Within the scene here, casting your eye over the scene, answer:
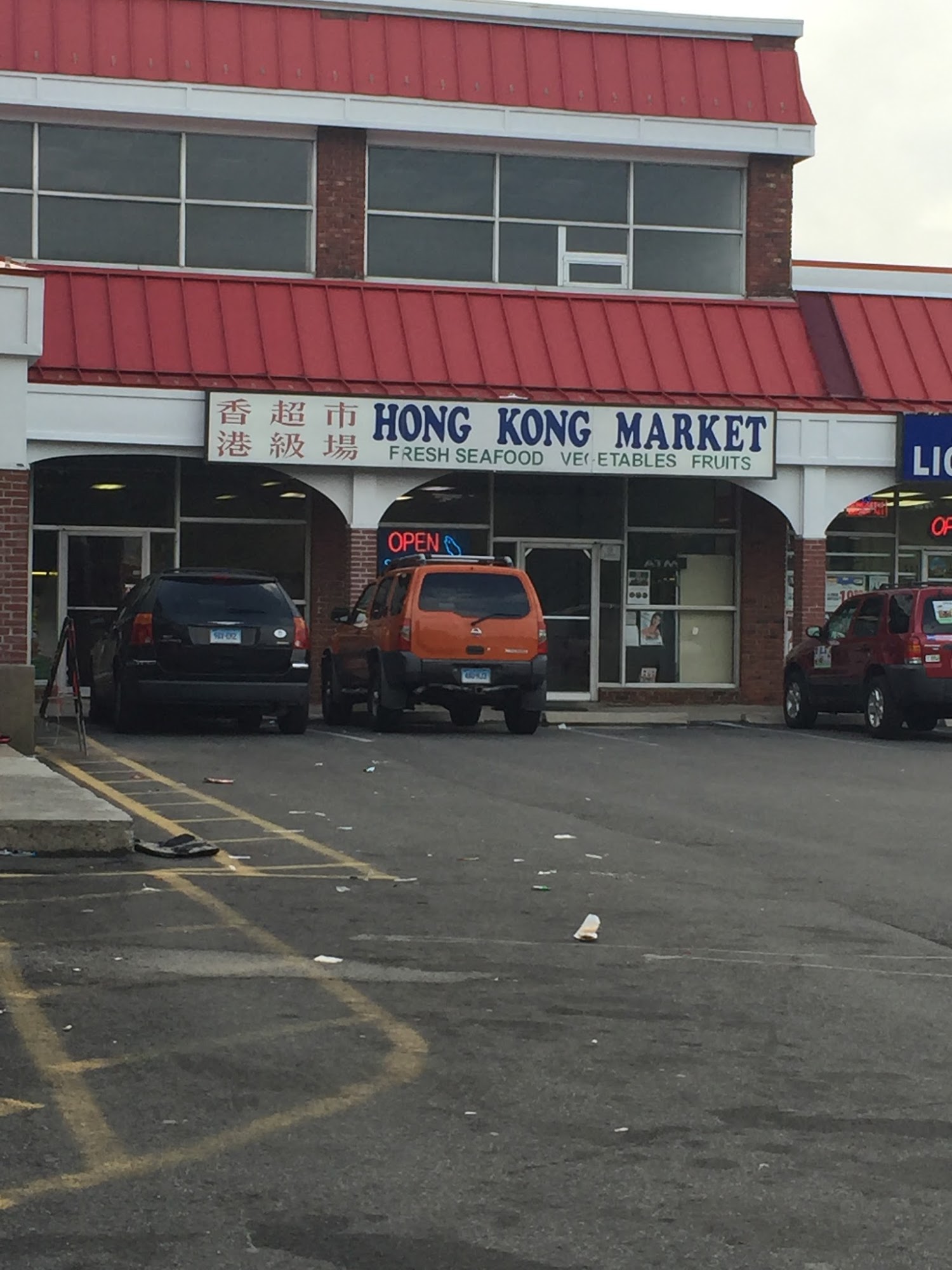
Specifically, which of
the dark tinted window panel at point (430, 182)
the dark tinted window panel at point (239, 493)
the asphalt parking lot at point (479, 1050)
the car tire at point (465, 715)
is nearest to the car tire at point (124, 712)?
the car tire at point (465, 715)

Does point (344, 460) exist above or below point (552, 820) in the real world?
above

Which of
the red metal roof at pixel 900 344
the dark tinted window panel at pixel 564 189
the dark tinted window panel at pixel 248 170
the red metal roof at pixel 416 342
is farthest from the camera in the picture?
the dark tinted window panel at pixel 564 189

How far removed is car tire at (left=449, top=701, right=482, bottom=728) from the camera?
78.6 ft

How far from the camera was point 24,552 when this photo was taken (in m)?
19.2

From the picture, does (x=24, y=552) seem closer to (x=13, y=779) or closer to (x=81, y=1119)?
(x=13, y=779)

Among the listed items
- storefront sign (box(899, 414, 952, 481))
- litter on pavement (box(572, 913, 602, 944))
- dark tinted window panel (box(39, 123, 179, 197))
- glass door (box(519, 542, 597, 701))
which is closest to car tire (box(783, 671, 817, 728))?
storefront sign (box(899, 414, 952, 481))

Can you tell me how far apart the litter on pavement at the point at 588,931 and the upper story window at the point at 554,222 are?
21305 mm

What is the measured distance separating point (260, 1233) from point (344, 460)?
73.0 feet

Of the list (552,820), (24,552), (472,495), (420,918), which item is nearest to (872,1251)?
(420,918)

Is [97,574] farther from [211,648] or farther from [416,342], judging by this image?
[211,648]

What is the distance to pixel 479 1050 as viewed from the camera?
6.82m

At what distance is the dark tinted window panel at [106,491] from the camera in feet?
91.6

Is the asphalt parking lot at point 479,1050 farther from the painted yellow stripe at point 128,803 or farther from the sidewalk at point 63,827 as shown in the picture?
the sidewalk at point 63,827

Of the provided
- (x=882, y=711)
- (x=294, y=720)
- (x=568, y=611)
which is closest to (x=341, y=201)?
(x=568, y=611)
